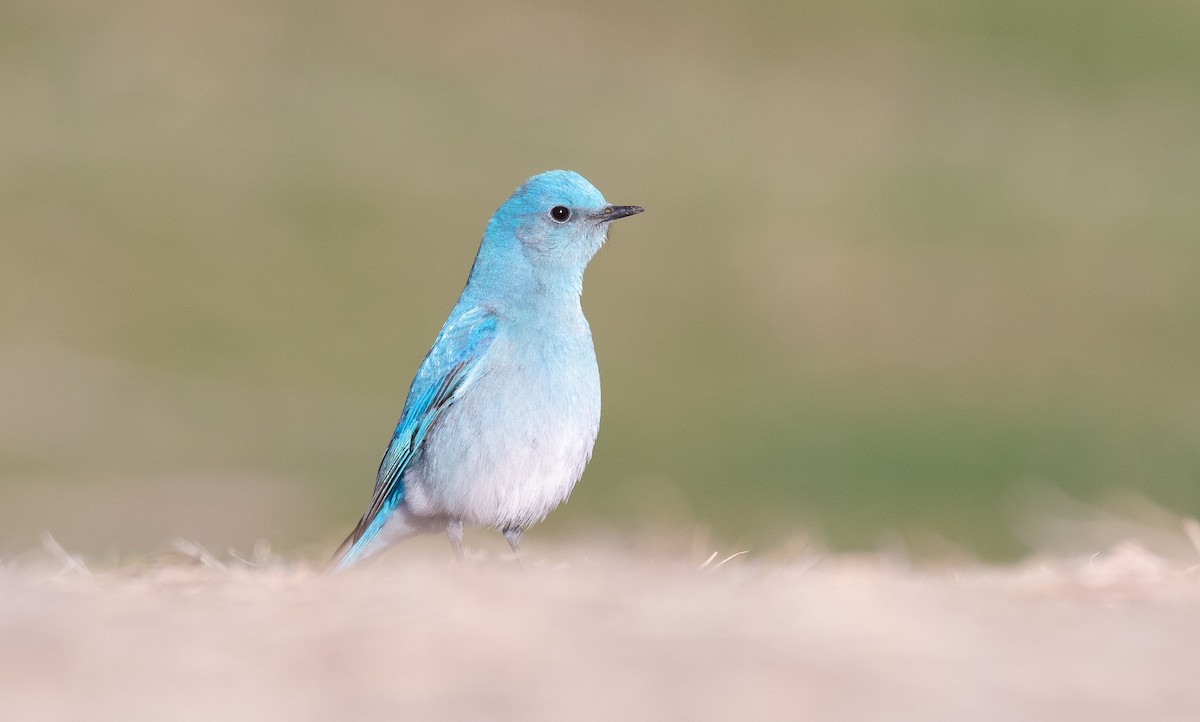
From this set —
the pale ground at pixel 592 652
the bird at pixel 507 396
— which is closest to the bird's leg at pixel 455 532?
the bird at pixel 507 396

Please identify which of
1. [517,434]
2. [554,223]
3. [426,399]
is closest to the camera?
[517,434]

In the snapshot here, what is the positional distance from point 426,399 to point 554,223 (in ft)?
3.31

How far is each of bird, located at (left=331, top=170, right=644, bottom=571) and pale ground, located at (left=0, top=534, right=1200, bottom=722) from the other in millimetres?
2103

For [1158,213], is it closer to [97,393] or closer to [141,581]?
[97,393]

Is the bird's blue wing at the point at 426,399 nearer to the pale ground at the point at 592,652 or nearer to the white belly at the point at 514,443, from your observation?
the white belly at the point at 514,443

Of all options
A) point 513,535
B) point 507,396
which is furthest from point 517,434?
point 513,535

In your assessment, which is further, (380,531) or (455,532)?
(380,531)

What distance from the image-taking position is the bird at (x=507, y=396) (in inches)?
274

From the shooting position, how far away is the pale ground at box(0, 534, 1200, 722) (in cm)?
343

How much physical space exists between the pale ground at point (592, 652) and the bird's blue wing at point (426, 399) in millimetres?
2402

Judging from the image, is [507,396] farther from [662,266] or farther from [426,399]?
[662,266]

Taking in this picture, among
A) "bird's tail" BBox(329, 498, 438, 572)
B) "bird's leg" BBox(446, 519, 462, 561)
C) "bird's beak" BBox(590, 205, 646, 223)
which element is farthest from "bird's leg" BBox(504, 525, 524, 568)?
"bird's beak" BBox(590, 205, 646, 223)

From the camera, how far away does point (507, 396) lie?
7000mm

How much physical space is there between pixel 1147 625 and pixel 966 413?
14266 millimetres
